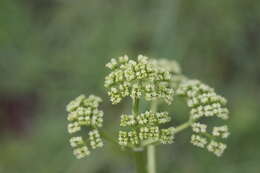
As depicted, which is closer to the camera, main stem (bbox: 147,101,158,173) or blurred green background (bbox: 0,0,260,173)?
main stem (bbox: 147,101,158,173)

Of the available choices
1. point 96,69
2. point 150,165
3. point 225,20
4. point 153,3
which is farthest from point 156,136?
point 153,3

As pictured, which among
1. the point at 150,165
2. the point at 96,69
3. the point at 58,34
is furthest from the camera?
the point at 58,34

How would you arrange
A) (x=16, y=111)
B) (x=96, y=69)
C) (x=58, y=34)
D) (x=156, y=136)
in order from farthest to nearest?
(x=16, y=111) < (x=58, y=34) < (x=96, y=69) < (x=156, y=136)

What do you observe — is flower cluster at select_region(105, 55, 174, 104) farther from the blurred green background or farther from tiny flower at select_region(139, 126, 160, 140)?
the blurred green background

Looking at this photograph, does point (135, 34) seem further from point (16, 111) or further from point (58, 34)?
point (16, 111)

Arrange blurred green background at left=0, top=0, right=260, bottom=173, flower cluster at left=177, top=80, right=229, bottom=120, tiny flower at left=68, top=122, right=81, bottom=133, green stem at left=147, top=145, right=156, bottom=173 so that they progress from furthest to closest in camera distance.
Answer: blurred green background at left=0, top=0, right=260, bottom=173 → green stem at left=147, top=145, right=156, bottom=173 → flower cluster at left=177, top=80, right=229, bottom=120 → tiny flower at left=68, top=122, right=81, bottom=133

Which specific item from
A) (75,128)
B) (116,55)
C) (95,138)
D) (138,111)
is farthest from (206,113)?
(116,55)

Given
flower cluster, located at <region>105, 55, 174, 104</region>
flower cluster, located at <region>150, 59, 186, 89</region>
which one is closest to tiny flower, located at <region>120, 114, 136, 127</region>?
flower cluster, located at <region>105, 55, 174, 104</region>
